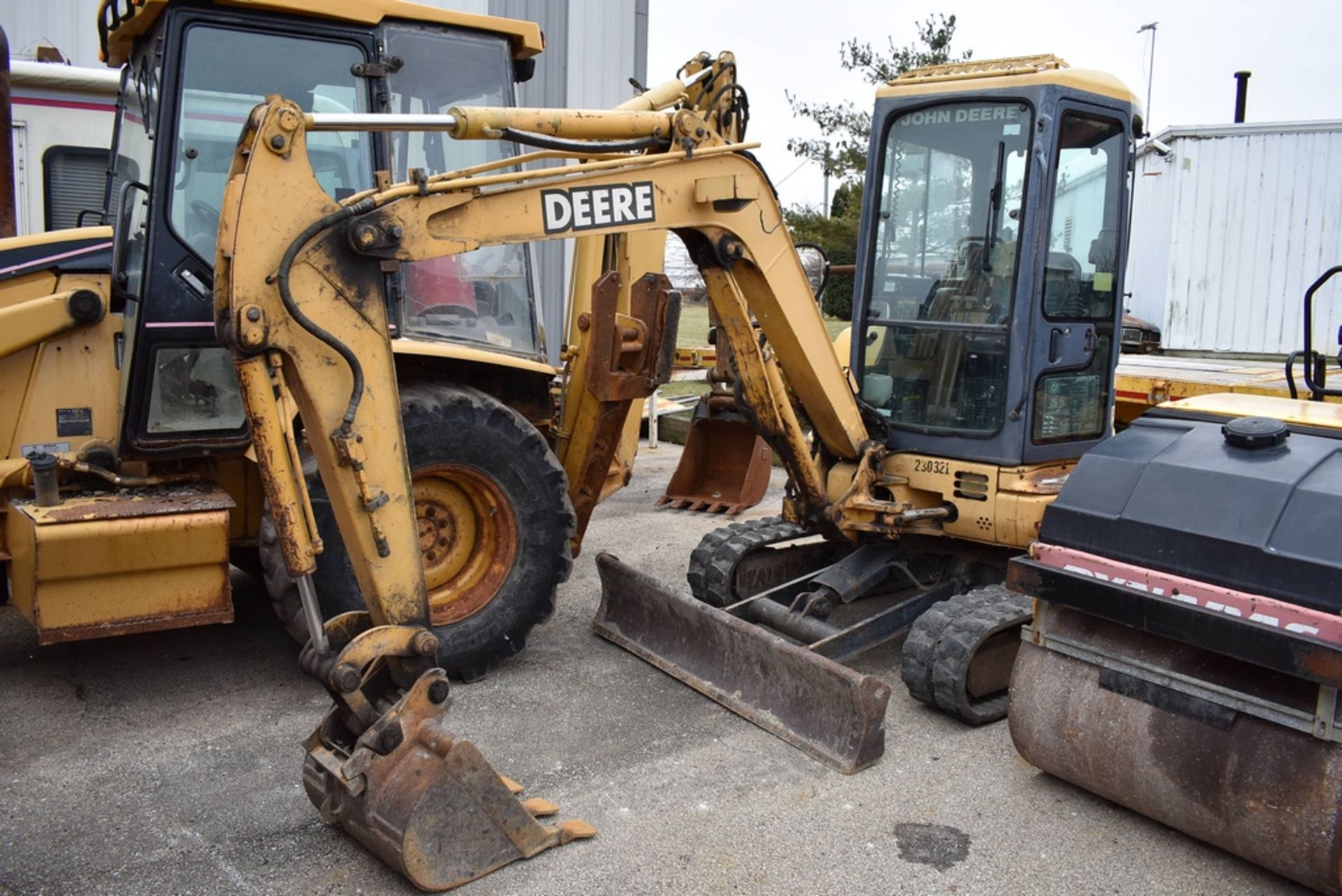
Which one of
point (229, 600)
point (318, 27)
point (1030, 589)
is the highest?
point (318, 27)

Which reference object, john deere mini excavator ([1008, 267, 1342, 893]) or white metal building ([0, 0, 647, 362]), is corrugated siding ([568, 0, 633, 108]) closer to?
white metal building ([0, 0, 647, 362])


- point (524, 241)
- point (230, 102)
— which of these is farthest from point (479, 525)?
point (230, 102)

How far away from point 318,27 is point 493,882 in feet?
11.8

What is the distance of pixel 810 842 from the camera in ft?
12.0

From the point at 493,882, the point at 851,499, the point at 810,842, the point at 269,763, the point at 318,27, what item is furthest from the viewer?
the point at 851,499

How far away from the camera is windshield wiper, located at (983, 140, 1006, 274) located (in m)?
5.04

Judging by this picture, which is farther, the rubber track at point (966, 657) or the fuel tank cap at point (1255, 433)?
the rubber track at point (966, 657)

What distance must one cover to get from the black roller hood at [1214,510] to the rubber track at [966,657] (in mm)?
735

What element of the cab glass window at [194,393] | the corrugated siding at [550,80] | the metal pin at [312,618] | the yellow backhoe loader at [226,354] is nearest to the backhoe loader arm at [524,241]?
the metal pin at [312,618]

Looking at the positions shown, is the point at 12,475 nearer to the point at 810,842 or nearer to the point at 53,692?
the point at 53,692

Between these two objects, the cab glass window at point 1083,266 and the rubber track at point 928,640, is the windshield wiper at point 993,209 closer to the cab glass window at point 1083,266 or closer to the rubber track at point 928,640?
the cab glass window at point 1083,266

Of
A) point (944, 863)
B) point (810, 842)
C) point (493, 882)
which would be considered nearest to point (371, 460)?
point (493, 882)

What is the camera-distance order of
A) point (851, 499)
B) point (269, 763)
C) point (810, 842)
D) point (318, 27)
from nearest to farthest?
1. point (810, 842)
2. point (269, 763)
3. point (318, 27)
4. point (851, 499)

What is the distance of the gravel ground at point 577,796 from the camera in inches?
136
